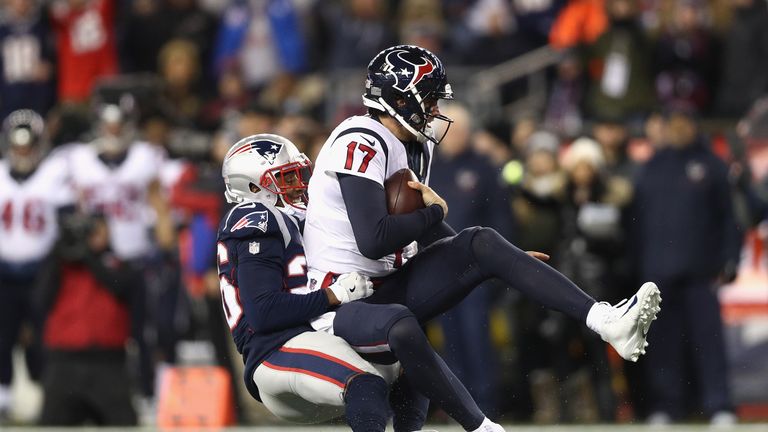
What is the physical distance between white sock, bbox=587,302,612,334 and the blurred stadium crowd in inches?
147

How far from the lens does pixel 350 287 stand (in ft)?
19.5

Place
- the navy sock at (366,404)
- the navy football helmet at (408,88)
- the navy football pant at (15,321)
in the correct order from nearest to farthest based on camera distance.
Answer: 1. the navy sock at (366,404)
2. the navy football helmet at (408,88)
3. the navy football pant at (15,321)

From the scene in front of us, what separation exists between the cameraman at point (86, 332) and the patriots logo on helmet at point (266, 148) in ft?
10.9

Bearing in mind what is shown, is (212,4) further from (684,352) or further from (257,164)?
(257,164)

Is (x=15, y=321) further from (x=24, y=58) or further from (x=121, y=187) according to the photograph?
(x=24, y=58)

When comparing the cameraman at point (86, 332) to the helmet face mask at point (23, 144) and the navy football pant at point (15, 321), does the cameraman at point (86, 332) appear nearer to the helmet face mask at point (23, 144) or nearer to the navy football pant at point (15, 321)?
the navy football pant at point (15, 321)

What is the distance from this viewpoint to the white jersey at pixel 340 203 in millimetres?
5945

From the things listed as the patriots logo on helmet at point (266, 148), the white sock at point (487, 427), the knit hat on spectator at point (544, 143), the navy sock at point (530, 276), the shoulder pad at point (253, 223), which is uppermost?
the patriots logo on helmet at point (266, 148)

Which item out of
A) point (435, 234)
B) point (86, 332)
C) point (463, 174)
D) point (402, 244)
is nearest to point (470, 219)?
point (463, 174)

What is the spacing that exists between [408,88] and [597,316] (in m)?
1.12

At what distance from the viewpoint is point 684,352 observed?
967cm

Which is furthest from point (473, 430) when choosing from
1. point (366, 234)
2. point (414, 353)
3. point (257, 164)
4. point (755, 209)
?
point (755, 209)

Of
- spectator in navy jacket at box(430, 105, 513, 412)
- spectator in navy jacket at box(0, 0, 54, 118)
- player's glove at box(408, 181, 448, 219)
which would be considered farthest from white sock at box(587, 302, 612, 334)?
spectator in navy jacket at box(0, 0, 54, 118)

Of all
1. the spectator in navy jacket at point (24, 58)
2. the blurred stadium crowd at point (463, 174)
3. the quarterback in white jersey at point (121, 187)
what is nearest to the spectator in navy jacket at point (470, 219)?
the blurred stadium crowd at point (463, 174)
